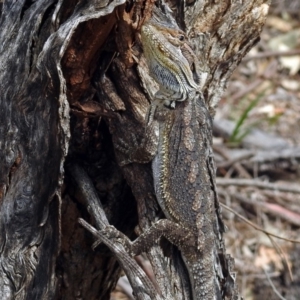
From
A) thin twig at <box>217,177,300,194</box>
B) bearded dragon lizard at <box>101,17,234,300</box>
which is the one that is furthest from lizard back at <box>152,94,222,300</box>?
thin twig at <box>217,177,300,194</box>

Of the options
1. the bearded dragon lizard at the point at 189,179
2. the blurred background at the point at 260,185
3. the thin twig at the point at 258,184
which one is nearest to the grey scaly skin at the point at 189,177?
the bearded dragon lizard at the point at 189,179

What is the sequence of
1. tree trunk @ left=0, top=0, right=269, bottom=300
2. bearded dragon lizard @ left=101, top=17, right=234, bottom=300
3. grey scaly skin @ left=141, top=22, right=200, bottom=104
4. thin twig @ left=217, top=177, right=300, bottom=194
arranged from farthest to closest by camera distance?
thin twig @ left=217, top=177, right=300, bottom=194
bearded dragon lizard @ left=101, top=17, right=234, bottom=300
grey scaly skin @ left=141, top=22, right=200, bottom=104
tree trunk @ left=0, top=0, right=269, bottom=300

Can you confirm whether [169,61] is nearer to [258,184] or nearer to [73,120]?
[73,120]

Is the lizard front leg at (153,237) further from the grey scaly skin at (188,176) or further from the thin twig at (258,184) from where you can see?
the thin twig at (258,184)

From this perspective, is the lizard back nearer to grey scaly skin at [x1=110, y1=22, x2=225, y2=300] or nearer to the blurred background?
grey scaly skin at [x1=110, y1=22, x2=225, y2=300]

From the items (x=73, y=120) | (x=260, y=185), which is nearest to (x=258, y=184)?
(x=260, y=185)
